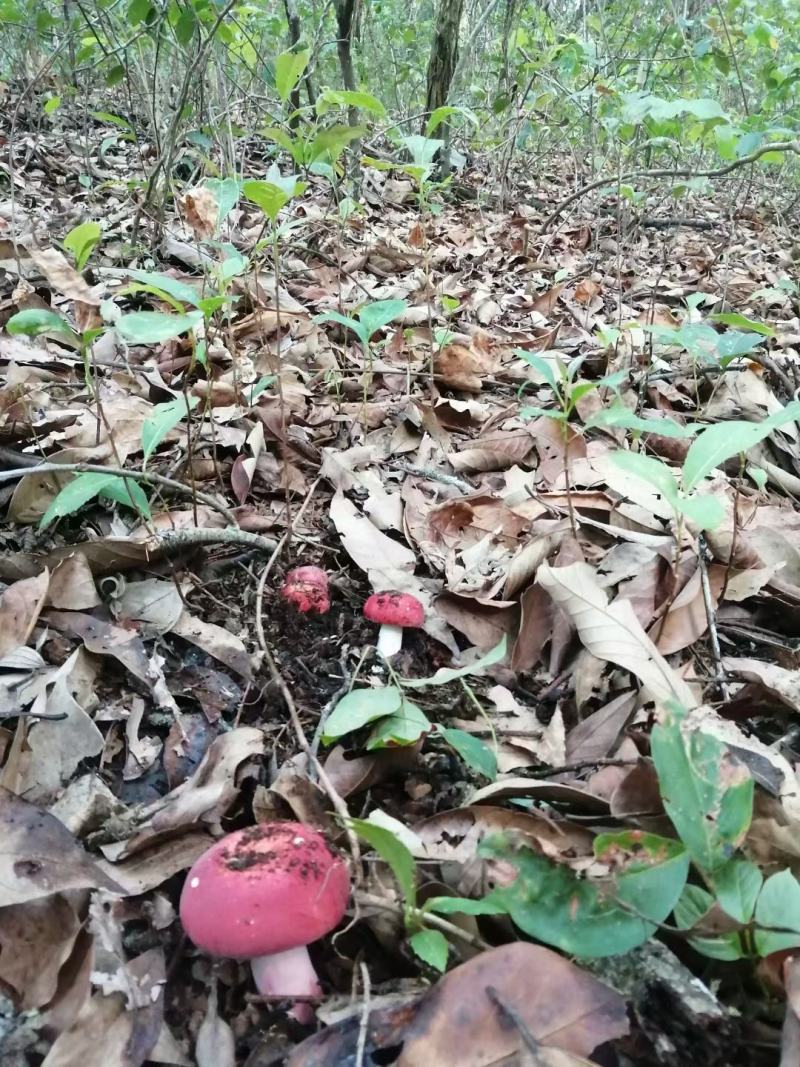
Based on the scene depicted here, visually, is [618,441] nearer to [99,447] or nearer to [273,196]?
[273,196]

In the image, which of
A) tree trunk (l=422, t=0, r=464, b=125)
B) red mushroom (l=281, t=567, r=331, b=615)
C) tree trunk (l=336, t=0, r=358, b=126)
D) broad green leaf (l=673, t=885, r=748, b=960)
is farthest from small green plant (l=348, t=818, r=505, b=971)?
tree trunk (l=422, t=0, r=464, b=125)

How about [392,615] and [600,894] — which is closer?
[600,894]

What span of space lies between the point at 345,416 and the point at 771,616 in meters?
1.60

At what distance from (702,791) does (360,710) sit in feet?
2.10

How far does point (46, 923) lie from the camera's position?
47.8 inches

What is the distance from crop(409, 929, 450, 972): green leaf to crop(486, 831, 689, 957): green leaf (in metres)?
0.10

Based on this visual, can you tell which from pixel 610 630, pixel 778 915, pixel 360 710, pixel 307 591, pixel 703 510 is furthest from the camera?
pixel 307 591

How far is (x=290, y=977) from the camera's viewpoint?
1.16m

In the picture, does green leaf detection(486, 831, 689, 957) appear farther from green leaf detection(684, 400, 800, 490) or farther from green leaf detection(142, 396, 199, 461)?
green leaf detection(142, 396, 199, 461)

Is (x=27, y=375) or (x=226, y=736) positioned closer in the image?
(x=226, y=736)

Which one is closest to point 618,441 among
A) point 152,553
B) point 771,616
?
point 771,616

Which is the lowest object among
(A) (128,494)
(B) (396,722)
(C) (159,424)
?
(B) (396,722)

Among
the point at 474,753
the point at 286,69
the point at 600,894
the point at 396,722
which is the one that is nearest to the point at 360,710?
the point at 396,722

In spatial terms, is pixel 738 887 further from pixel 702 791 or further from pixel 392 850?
pixel 392 850
